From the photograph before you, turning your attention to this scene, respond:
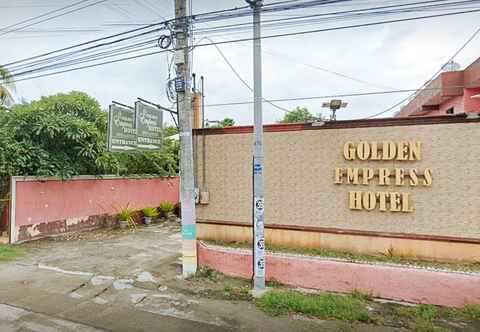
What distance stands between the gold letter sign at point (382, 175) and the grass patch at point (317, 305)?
1814 mm

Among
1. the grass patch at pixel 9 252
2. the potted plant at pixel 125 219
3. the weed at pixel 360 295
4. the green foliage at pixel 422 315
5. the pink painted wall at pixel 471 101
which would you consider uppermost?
the pink painted wall at pixel 471 101

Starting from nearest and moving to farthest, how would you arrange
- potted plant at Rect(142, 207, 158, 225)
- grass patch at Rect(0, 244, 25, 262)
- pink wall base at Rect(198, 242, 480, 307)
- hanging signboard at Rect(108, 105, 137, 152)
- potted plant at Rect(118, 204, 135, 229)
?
pink wall base at Rect(198, 242, 480, 307) → hanging signboard at Rect(108, 105, 137, 152) → grass patch at Rect(0, 244, 25, 262) → potted plant at Rect(118, 204, 135, 229) → potted plant at Rect(142, 207, 158, 225)

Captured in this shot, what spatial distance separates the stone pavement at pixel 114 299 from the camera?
16.5 ft

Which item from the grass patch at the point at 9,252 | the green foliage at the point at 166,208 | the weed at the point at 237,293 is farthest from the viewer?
the green foliage at the point at 166,208

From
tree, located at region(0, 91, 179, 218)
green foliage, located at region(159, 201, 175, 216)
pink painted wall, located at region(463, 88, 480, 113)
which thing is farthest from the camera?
green foliage, located at region(159, 201, 175, 216)

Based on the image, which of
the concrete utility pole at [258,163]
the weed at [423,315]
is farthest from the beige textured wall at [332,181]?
the weed at [423,315]

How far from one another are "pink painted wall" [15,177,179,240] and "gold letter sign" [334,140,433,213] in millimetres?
8964

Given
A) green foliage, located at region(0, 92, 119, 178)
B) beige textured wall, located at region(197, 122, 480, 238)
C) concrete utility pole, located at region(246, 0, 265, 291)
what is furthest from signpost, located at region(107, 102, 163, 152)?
green foliage, located at region(0, 92, 119, 178)

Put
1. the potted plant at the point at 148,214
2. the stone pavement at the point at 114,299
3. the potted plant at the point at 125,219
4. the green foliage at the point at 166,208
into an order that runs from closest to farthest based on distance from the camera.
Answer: the stone pavement at the point at 114,299
the potted plant at the point at 125,219
the potted plant at the point at 148,214
the green foliage at the point at 166,208

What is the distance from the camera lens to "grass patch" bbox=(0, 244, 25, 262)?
28.5 feet

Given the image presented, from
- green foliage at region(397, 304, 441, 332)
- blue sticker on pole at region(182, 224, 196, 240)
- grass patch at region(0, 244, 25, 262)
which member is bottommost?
green foliage at region(397, 304, 441, 332)

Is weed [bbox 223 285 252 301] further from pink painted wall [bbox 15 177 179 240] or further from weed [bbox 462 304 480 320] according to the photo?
pink painted wall [bbox 15 177 179 240]

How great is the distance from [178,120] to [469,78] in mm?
8267

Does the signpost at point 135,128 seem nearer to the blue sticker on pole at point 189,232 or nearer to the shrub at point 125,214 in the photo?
the blue sticker on pole at point 189,232
